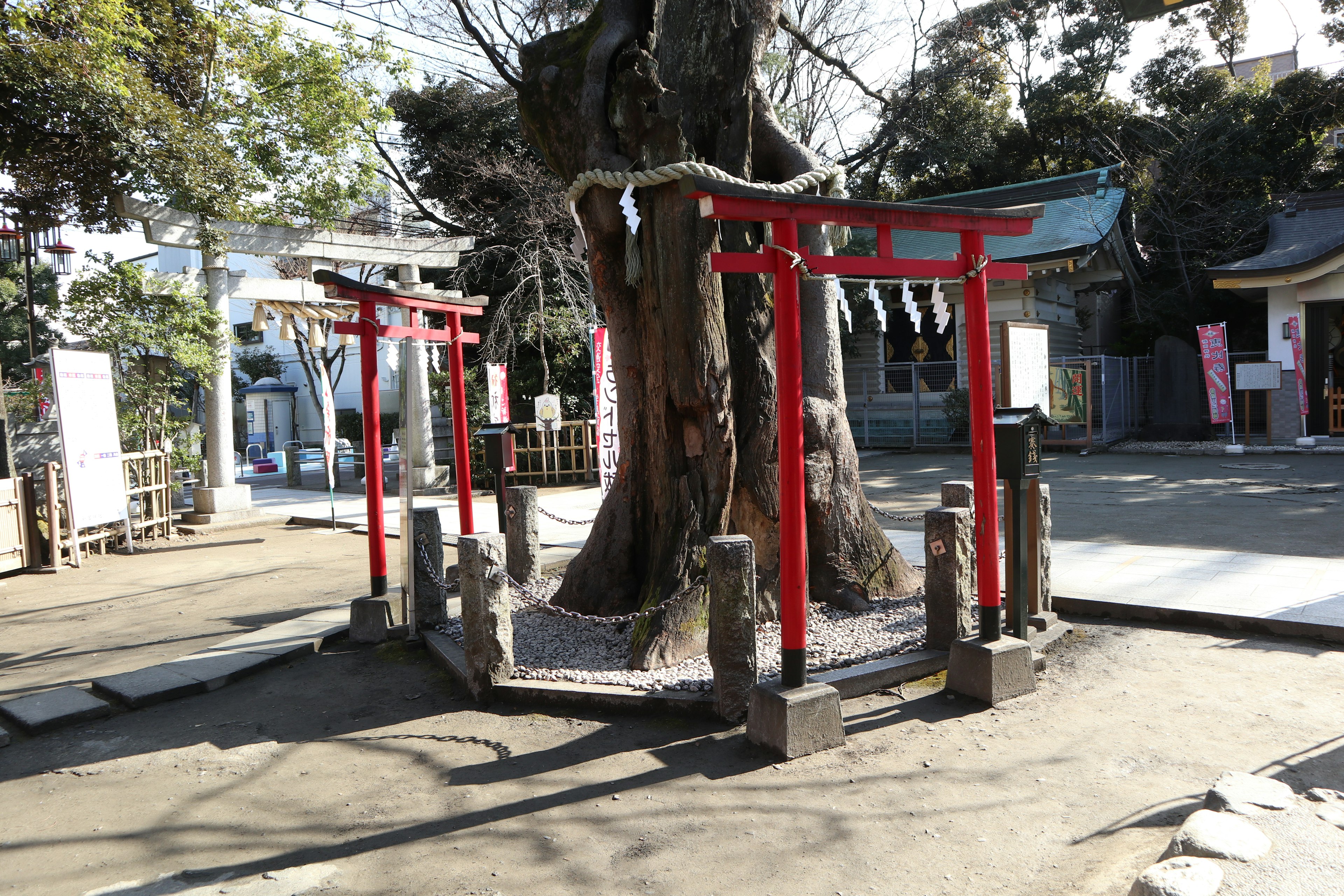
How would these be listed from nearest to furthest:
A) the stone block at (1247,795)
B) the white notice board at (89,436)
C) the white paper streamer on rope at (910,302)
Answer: the stone block at (1247,795)
the white paper streamer on rope at (910,302)
the white notice board at (89,436)

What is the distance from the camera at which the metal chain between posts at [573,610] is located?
454cm

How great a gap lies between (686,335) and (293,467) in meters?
17.0

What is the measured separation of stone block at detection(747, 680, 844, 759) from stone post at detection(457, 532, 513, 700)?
1.50 metres

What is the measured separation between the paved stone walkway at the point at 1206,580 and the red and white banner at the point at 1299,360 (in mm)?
11459

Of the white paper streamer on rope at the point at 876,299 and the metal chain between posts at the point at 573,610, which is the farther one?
the white paper streamer on rope at the point at 876,299

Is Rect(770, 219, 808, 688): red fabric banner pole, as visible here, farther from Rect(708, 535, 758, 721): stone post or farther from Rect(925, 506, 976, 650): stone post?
Rect(925, 506, 976, 650): stone post

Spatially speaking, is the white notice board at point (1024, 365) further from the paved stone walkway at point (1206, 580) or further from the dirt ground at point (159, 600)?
the dirt ground at point (159, 600)

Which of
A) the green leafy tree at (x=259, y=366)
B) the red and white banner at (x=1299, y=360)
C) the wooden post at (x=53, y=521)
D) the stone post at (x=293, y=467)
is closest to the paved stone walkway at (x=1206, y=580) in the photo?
the wooden post at (x=53, y=521)

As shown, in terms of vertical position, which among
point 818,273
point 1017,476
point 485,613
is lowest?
point 485,613

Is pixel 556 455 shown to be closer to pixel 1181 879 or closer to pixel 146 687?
pixel 146 687

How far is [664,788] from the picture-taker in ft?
11.5

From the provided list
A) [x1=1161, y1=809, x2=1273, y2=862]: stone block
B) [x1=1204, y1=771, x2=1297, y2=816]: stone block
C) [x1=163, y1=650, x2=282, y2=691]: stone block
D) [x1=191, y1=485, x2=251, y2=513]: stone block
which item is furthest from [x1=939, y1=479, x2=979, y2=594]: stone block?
[x1=191, y1=485, x2=251, y2=513]: stone block

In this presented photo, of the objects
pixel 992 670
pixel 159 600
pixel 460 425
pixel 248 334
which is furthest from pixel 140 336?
pixel 248 334

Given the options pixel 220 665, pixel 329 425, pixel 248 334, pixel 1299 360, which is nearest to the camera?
pixel 220 665
